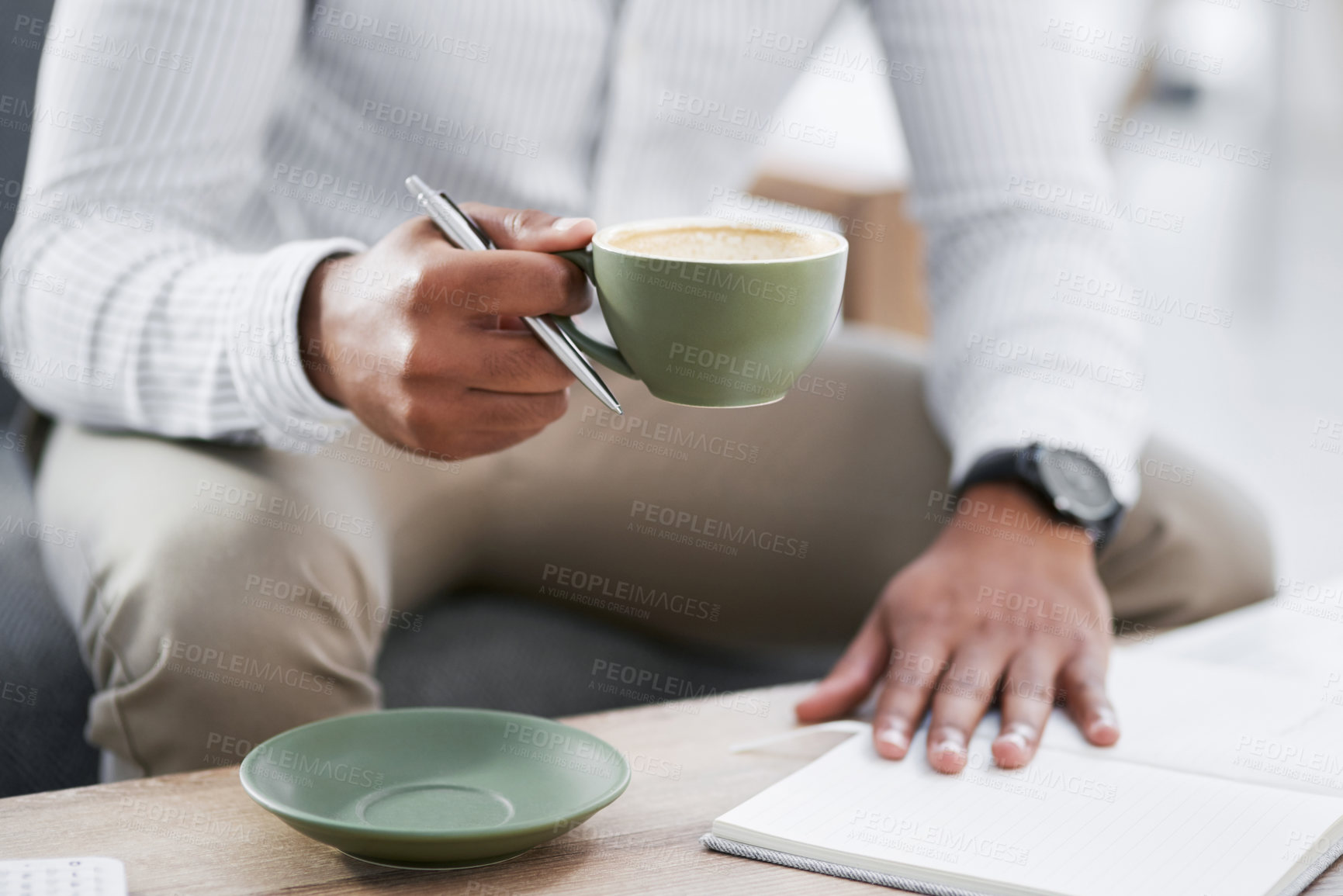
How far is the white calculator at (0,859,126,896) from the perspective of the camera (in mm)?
457

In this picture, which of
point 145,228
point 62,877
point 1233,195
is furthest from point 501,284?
point 1233,195

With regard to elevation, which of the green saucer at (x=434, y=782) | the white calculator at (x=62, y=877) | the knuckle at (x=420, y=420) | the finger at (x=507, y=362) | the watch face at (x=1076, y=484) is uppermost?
the finger at (x=507, y=362)

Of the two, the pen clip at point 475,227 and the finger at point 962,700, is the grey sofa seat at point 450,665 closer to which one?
the finger at point 962,700

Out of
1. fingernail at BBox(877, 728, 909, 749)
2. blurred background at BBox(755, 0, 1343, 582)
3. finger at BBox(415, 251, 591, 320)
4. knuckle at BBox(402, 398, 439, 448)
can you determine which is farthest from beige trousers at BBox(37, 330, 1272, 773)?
blurred background at BBox(755, 0, 1343, 582)

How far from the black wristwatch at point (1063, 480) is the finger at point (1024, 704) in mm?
147

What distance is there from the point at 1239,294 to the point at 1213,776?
10.0ft

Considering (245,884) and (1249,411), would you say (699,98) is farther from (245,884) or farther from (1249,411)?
(1249,411)

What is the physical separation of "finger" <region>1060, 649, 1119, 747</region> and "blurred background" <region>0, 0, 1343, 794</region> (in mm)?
373

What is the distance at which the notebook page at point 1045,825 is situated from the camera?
1.65ft

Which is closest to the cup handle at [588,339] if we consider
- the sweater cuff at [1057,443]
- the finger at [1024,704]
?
the finger at [1024,704]

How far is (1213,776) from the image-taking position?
1.99 feet

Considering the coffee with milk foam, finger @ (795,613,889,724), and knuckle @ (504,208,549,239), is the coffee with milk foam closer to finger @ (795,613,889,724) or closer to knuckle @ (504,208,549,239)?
knuckle @ (504,208,549,239)

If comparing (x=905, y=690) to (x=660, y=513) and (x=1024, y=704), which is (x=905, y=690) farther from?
(x=660, y=513)

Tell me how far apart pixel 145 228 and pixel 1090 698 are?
28.5 inches
